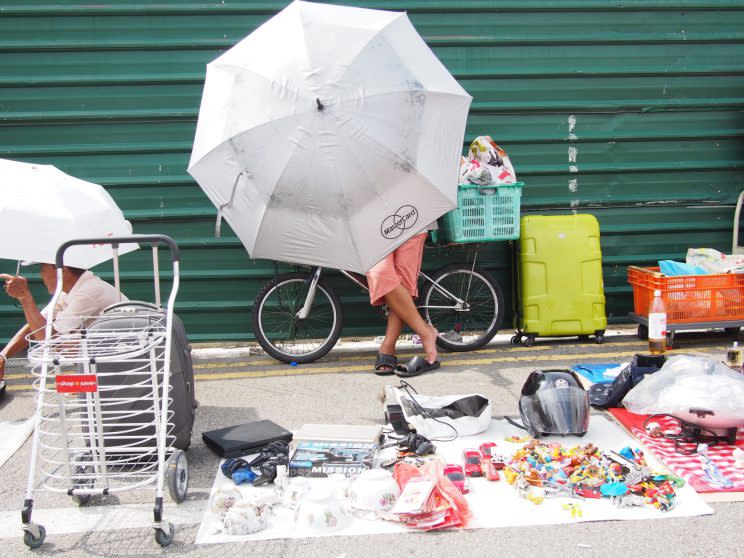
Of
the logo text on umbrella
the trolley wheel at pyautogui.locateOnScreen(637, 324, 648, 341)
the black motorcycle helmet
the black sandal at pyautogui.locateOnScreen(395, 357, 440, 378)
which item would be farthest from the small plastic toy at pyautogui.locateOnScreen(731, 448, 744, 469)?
the trolley wheel at pyautogui.locateOnScreen(637, 324, 648, 341)

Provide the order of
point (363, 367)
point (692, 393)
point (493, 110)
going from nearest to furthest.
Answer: point (692, 393) < point (363, 367) < point (493, 110)

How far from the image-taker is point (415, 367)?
6.05m

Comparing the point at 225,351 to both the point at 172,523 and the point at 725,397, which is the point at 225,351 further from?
the point at 725,397

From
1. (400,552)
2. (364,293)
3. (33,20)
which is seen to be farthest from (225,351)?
(400,552)

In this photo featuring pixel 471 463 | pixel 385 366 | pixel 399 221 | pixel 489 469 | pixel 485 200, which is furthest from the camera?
pixel 485 200

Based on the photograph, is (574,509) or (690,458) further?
(690,458)

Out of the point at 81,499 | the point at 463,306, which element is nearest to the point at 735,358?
the point at 463,306

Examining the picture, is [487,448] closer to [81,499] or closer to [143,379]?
[143,379]

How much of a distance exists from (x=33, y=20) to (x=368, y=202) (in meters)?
4.28

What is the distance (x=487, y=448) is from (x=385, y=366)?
6.10ft

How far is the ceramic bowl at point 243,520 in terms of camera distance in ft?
11.6

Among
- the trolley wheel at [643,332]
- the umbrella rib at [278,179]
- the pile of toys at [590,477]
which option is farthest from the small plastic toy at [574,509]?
the trolley wheel at [643,332]

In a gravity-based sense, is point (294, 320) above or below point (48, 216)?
below

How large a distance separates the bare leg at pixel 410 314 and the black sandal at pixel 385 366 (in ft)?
0.98
